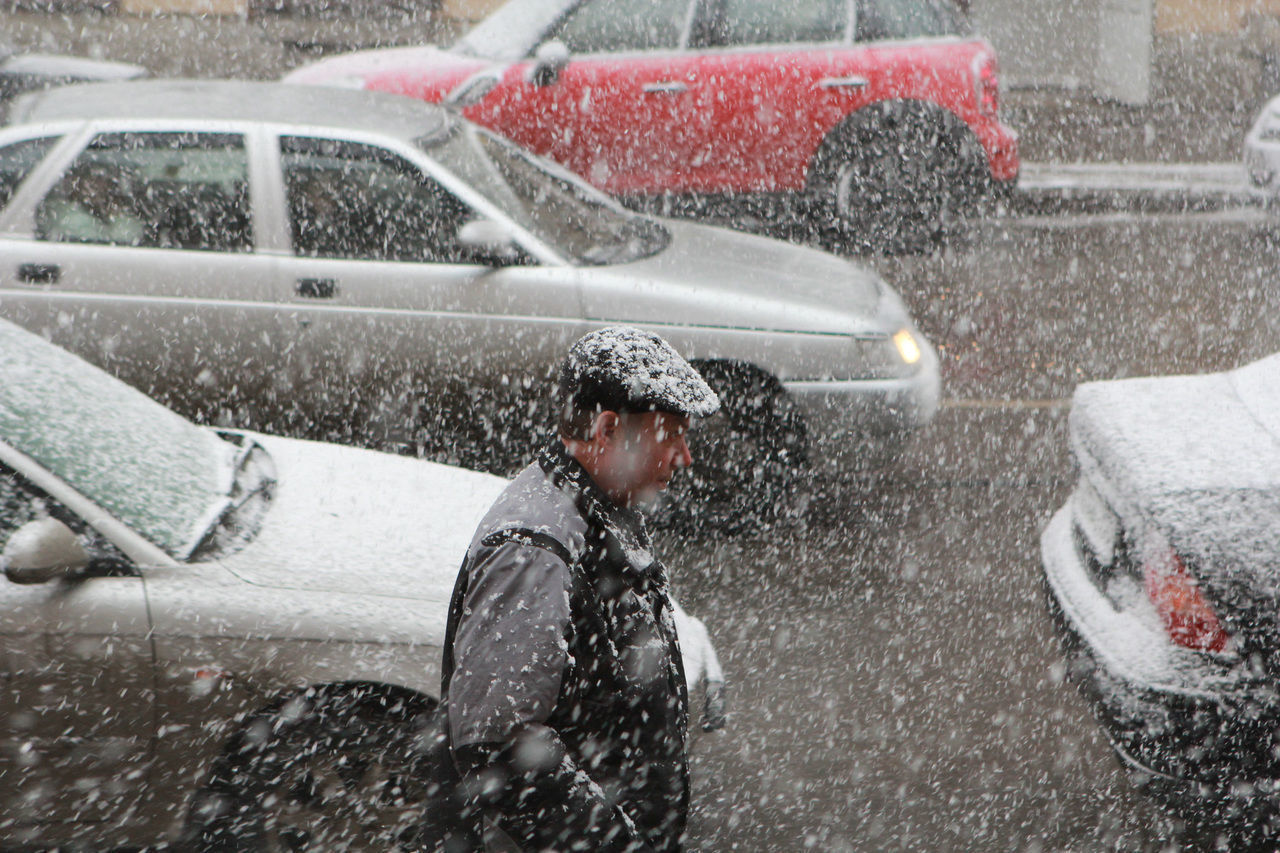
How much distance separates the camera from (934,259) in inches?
394

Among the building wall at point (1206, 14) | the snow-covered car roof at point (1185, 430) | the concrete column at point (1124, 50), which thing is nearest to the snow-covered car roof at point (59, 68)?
the snow-covered car roof at point (1185, 430)

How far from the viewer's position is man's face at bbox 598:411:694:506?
2.11 meters

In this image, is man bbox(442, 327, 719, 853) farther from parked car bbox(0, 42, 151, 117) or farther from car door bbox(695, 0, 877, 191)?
parked car bbox(0, 42, 151, 117)

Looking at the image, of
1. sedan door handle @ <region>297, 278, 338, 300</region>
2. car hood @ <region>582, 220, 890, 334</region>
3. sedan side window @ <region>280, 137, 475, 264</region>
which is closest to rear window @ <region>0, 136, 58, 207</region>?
sedan side window @ <region>280, 137, 475, 264</region>

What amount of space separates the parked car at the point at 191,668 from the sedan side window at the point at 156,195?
2210 millimetres

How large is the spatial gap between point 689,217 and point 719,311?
4573 millimetres

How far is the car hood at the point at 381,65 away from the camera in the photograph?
9.57 meters

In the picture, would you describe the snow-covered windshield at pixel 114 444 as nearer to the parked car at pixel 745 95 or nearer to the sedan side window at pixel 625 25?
Answer: the parked car at pixel 745 95

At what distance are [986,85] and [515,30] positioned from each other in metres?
3.61

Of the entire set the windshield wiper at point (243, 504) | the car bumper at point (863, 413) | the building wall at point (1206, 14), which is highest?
the windshield wiper at point (243, 504)

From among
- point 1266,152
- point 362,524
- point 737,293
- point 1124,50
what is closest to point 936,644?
point 737,293

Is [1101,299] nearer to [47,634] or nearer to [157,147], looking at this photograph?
[157,147]

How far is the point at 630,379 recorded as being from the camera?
6.82 ft

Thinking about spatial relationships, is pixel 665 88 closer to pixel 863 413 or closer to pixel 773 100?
pixel 773 100
